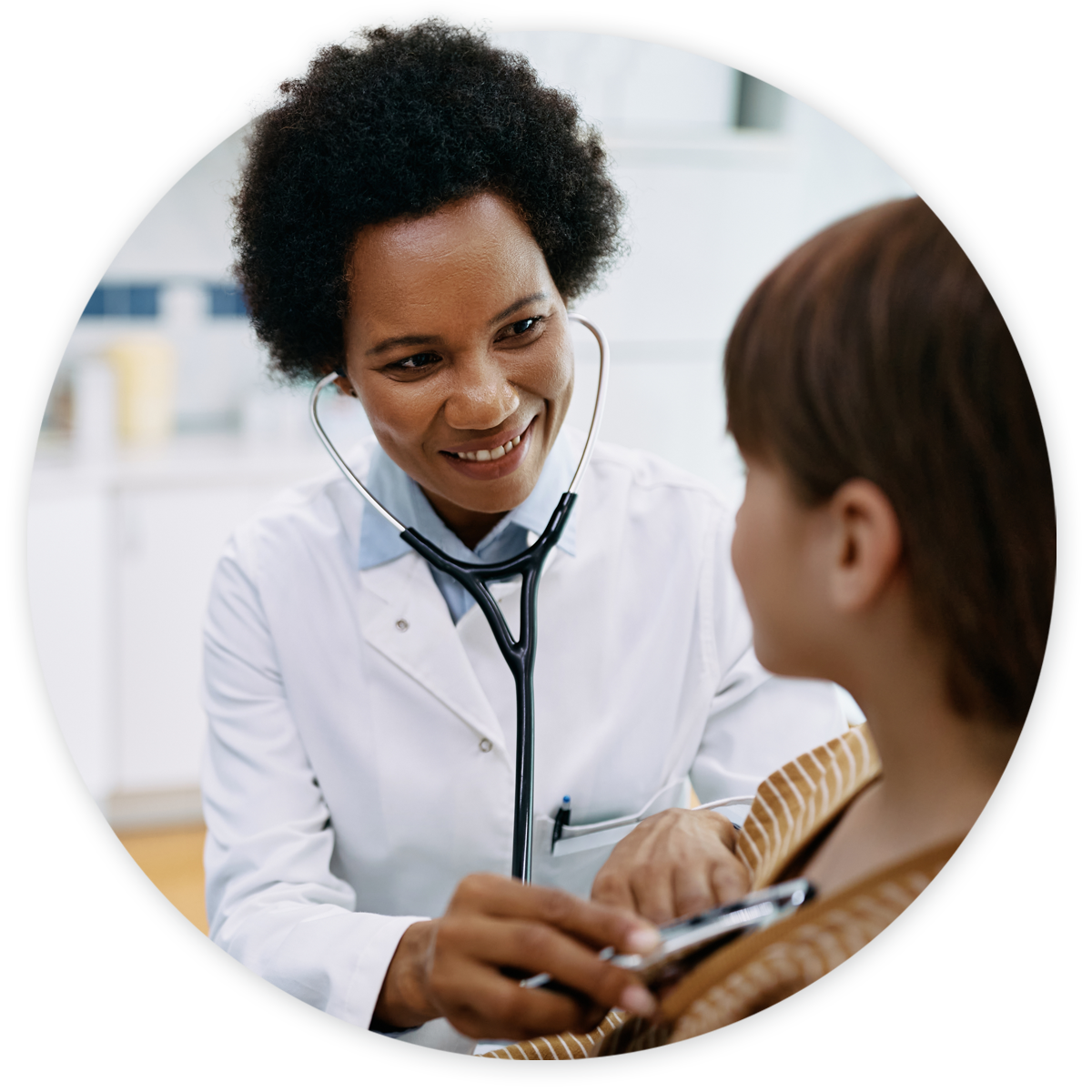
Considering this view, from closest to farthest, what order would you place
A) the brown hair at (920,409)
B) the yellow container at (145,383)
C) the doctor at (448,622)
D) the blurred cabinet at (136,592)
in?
the brown hair at (920,409) < the doctor at (448,622) < the blurred cabinet at (136,592) < the yellow container at (145,383)

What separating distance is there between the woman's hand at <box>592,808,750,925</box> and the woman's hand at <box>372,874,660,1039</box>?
2cm

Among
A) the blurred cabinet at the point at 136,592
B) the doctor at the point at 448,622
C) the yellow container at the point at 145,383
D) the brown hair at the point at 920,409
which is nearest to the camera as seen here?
the brown hair at the point at 920,409

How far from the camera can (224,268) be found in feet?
4.07

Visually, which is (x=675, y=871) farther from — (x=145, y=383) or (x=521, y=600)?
(x=145, y=383)

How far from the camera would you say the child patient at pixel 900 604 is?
43cm

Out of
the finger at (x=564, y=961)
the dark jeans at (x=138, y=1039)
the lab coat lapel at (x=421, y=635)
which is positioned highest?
the lab coat lapel at (x=421, y=635)

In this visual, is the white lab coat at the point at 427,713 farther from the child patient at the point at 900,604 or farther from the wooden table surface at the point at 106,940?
the wooden table surface at the point at 106,940

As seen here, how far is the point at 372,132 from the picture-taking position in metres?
0.55

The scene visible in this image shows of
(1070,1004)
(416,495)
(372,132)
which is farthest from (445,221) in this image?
(1070,1004)

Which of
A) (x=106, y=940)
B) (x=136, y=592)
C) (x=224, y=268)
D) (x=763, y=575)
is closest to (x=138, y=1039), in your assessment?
(x=763, y=575)

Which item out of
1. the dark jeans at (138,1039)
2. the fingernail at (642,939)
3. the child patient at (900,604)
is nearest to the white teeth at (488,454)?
the child patient at (900,604)

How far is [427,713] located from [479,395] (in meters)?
0.20

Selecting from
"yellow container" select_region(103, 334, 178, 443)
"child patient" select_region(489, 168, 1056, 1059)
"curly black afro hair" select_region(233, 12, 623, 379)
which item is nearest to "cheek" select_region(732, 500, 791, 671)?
"child patient" select_region(489, 168, 1056, 1059)

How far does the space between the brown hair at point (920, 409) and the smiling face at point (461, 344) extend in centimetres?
14
